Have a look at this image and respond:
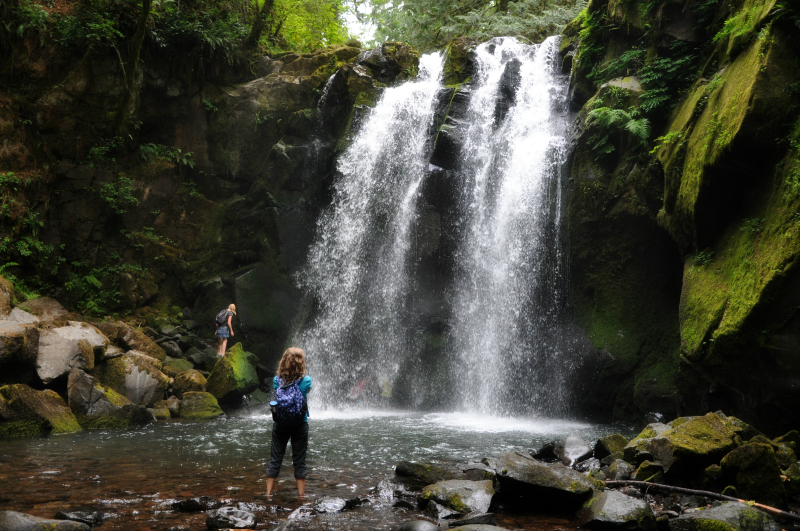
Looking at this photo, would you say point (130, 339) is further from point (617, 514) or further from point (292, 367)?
point (617, 514)

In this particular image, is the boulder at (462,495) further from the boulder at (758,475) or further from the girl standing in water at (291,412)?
the boulder at (758,475)

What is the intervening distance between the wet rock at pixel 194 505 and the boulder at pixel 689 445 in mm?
5060

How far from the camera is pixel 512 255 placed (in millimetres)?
14273

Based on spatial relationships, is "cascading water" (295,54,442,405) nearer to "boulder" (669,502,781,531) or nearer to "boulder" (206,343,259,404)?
"boulder" (206,343,259,404)

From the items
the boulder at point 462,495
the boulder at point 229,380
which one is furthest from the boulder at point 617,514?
the boulder at point 229,380

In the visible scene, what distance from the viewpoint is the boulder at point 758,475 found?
201 inches

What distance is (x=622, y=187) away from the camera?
12.6m

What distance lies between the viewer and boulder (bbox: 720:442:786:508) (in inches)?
201

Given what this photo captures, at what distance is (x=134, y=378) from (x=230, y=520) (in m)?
8.49

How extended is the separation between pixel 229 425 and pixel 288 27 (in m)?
17.3

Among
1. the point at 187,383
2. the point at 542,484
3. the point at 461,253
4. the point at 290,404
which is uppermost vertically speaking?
the point at 461,253

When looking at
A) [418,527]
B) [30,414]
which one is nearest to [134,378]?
[30,414]

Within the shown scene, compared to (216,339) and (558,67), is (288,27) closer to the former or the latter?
(558,67)

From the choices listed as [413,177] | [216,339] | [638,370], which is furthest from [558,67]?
[216,339]
